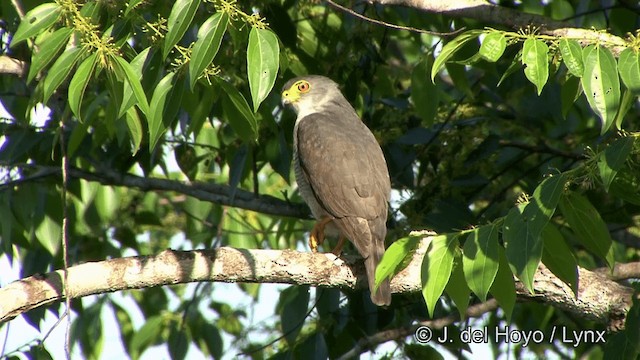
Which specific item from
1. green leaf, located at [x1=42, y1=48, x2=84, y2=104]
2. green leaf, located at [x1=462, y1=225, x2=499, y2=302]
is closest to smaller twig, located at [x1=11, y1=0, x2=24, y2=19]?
green leaf, located at [x1=42, y1=48, x2=84, y2=104]

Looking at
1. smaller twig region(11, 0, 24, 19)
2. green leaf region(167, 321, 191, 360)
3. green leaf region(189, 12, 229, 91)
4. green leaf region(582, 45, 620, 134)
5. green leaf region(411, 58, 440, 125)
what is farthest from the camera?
green leaf region(167, 321, 191, 360)

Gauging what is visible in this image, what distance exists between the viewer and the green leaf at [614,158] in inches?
110

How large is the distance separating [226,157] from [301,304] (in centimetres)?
108

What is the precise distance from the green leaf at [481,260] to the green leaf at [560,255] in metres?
0.27

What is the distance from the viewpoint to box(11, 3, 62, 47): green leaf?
10.1ft

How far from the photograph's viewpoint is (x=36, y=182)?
197 inches

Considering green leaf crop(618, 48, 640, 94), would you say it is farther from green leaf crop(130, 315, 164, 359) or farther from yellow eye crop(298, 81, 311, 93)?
green leaf crop(130, 315, 164, 359)

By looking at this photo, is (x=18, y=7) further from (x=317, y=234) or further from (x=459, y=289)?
(x=459, y=289)

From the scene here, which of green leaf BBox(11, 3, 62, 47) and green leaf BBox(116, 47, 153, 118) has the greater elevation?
green leaf BBox(11, 3, 62, 47)

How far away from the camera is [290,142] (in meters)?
5.39

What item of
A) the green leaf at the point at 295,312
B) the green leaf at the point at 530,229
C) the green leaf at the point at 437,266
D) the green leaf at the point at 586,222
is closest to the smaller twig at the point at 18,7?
the green leaf at the point at 295,312

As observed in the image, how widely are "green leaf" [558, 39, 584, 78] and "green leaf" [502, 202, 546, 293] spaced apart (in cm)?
49

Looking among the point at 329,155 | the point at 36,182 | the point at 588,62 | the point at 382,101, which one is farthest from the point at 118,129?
the point at 588,62

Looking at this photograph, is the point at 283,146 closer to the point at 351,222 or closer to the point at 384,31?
the point at 351,222
